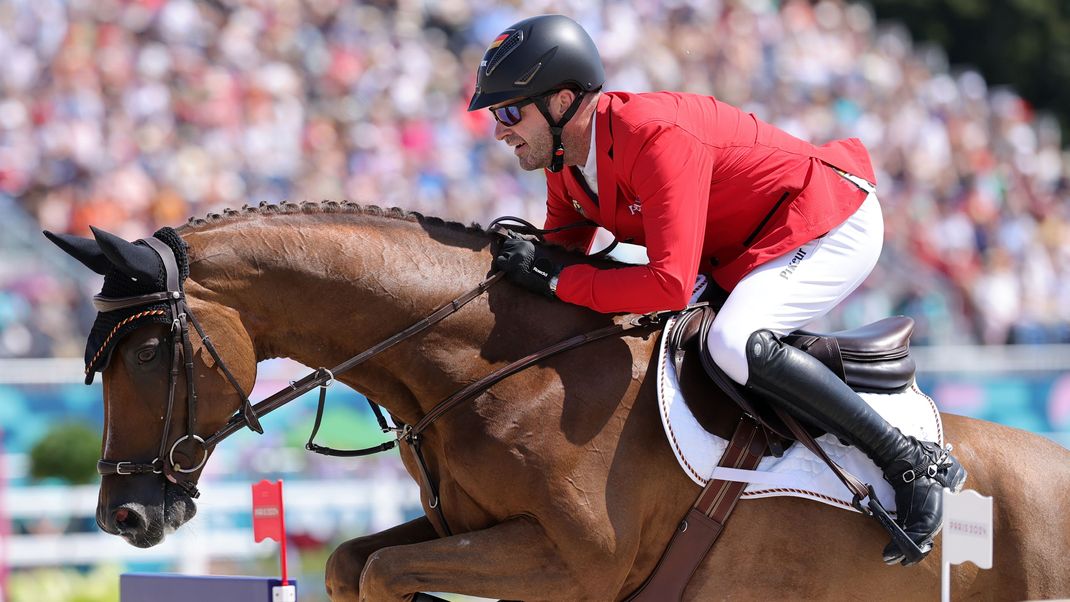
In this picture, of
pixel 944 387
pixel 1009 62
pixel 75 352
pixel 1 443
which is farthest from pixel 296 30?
pixel 1009 62

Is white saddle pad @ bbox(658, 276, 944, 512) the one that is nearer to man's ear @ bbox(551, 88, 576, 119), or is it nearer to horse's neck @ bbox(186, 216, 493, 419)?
horse's neck @ bbox(186, 216, 493, 419)

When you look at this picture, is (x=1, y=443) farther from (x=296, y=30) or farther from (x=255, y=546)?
(x=296, y=30)

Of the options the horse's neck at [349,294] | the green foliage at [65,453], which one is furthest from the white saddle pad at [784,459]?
the green foliage at [65,453]

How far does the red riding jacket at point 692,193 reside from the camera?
3.74 m

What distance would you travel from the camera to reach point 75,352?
9.41 m

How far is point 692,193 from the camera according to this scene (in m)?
3.75

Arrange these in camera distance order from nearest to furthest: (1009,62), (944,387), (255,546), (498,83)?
(498,83), (255,546), (944,387), (1009,62)

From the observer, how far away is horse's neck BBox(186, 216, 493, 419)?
3.79 metres

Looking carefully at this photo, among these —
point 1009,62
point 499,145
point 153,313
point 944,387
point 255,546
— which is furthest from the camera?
point 1009,62

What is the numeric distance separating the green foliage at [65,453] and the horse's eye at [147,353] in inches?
194

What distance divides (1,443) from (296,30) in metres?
6.79

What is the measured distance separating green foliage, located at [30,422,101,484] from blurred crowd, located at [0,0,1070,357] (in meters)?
1.33

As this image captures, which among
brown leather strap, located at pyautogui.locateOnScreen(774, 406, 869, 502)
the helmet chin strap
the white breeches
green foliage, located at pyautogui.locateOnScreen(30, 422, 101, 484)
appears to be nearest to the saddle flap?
the white breeches

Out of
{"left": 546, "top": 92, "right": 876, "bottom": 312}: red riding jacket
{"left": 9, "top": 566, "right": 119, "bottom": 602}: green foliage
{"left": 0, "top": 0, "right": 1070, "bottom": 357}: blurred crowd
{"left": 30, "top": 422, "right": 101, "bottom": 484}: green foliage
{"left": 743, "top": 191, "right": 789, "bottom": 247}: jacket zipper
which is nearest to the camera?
{"left": 546, "top": 92, "right": 876, "bottom": 312}: red riding jacket
